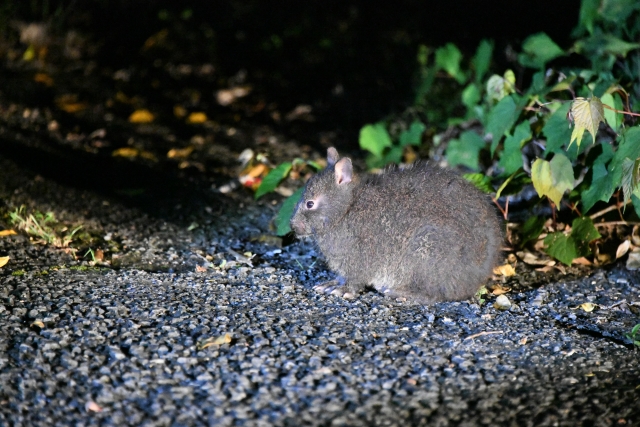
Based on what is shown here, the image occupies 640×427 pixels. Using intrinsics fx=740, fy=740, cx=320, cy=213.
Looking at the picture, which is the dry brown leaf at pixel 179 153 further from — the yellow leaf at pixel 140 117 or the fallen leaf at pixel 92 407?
the fallen leaf at pixel 92 407

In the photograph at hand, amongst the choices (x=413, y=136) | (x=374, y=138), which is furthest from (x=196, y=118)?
(x=413, y=136)

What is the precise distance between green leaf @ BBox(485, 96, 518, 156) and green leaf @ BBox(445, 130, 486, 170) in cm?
92

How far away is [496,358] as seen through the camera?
3750mm

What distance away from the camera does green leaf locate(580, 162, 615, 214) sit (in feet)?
15.3

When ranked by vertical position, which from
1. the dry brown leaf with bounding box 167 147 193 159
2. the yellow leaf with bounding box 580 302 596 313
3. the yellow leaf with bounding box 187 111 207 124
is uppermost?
the yellow leaf with bounding box 187 111 207 124

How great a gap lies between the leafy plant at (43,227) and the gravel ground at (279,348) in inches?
4.6

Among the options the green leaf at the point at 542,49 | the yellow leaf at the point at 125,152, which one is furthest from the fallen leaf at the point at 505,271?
the yellow leaf at the point at 125,152

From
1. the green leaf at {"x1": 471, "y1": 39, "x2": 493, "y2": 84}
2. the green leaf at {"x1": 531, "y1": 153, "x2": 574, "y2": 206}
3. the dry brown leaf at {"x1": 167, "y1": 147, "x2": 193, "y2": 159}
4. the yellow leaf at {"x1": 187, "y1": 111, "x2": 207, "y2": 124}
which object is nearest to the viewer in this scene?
the green leaf at {"x1": 531, "y1": 153, "x2": 574, "y2": 206}

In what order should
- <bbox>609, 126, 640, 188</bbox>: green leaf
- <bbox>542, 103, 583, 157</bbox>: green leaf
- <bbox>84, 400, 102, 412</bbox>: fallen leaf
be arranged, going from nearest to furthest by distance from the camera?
<bbox>84, 400, 102, 412</bbox>: fallen leaf
<bbox>609, 126, 640, 188</bbox>: green leaf
<bbox>542, 103, 583, 157</bbox>: green leaf

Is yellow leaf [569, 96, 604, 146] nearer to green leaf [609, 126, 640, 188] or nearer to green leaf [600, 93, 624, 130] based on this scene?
green leaf [609, 126, 640, 188]

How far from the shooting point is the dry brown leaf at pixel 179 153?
7.11m

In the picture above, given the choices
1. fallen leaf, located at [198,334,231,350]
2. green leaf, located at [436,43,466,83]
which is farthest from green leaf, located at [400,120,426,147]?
fallen leaf, located at [198,334,231,350]

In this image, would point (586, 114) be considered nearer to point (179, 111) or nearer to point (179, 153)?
point (179, 153)

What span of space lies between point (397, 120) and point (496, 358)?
471cm
